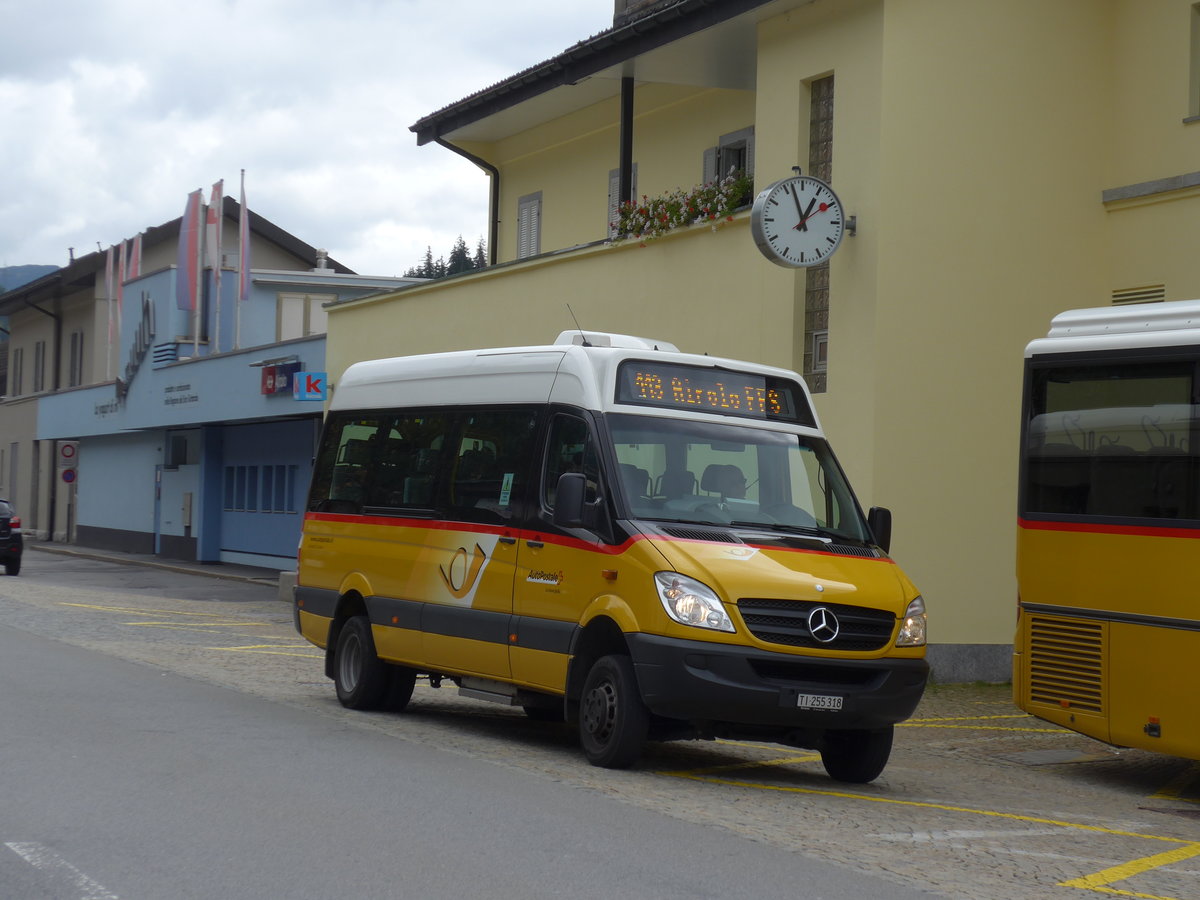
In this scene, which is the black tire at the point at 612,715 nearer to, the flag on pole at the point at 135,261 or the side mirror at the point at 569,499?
the side mirror at the point at 569,499

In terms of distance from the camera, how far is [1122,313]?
36.2 feet

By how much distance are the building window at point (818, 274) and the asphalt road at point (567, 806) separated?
4.13 m

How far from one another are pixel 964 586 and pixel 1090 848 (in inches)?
323

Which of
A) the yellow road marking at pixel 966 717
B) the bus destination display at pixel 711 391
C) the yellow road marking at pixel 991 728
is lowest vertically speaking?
the yellow road marking at pixel 991 728

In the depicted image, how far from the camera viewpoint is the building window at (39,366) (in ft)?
194

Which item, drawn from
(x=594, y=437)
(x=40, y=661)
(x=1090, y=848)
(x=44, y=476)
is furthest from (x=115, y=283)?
(x=1090, y=848)

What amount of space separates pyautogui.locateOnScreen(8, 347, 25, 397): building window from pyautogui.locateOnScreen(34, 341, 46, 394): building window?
1.83 meters

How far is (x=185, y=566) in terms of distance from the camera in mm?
38219

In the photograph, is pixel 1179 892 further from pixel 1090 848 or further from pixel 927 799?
pixel 927 799

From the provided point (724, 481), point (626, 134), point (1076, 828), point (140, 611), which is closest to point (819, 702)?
point (1076, 828)

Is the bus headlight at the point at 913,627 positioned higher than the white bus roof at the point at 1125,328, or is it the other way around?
the white bus roof at the point at 1125,328

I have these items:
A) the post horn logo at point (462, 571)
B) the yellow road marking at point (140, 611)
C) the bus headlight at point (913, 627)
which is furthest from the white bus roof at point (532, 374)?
the yellow road marking at point (140, 611)

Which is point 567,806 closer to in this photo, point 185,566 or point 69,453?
point 185,566

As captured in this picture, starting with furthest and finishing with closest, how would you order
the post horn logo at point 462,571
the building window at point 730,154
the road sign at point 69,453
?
the road sign at point 69,453
the building window at point 730,154
the post horn logo at point 462,571
